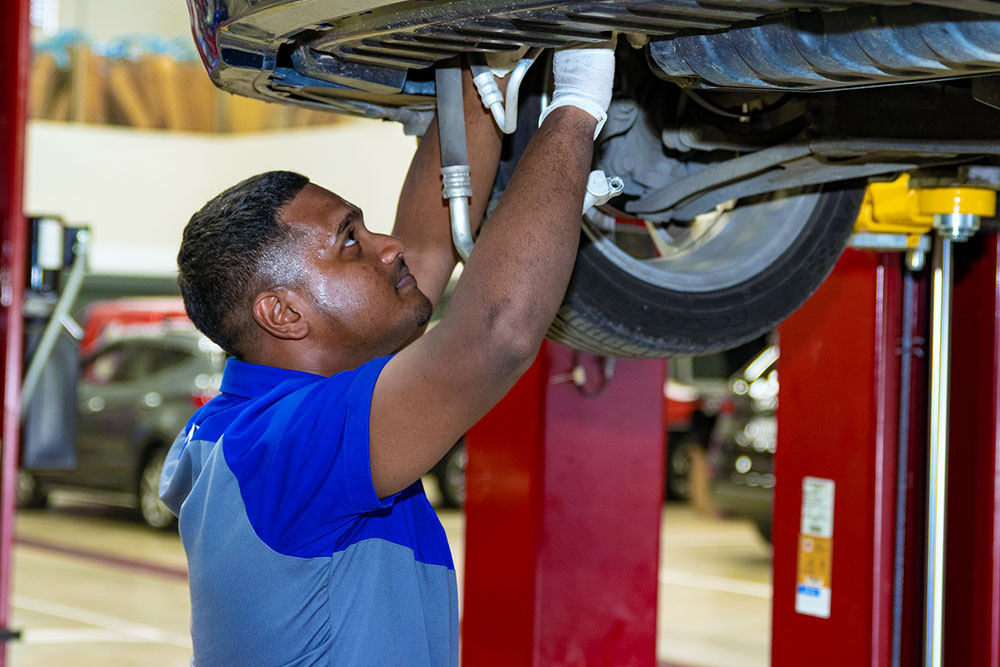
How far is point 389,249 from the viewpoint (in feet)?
4.79

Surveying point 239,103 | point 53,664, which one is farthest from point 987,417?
point 239,103

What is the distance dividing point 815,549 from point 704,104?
106 cm

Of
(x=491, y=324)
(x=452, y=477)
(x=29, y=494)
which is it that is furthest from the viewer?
(x=29, y=494)

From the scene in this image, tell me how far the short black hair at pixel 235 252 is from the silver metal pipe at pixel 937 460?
1.25 metres

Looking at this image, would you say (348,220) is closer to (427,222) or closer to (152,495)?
(427,222)

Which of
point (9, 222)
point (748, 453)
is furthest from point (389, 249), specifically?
point (748, 453)

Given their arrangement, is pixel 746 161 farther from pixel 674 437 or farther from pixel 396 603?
pixel 674 437

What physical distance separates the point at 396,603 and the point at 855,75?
2.51 ft

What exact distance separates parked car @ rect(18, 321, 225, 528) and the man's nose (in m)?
5.86

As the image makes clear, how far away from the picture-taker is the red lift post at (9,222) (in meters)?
4.02

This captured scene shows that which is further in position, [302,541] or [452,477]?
[452,477]

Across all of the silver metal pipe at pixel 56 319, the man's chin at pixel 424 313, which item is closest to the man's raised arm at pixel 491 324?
the man's chin at pixel 424 313

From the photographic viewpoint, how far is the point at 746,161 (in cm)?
170

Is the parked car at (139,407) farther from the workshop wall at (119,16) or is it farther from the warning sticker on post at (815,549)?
the workshop wall at (119,16)
